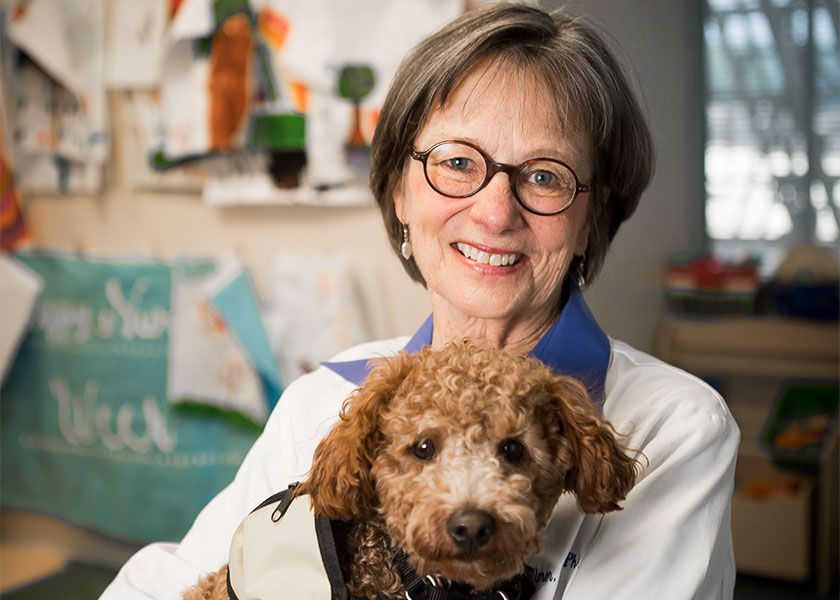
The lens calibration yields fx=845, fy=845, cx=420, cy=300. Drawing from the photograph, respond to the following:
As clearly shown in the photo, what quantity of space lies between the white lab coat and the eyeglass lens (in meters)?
0.25

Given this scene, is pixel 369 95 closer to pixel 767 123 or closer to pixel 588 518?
pixel 588 518

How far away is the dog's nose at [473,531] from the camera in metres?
0.80

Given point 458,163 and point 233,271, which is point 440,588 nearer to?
point 458,163

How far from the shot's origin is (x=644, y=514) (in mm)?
995

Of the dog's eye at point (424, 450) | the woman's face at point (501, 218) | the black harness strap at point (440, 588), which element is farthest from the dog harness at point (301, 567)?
the woman's face at point (501, 218)

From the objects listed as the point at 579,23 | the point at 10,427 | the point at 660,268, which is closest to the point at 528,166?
the point at 579,23

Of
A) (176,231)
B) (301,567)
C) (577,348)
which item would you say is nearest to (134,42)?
(176,231)

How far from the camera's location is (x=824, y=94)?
3873 millimetres

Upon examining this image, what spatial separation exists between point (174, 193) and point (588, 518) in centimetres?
223

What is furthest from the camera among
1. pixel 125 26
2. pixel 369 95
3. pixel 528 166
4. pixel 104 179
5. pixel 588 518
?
pixel 104 179

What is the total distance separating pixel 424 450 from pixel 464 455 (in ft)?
0.15

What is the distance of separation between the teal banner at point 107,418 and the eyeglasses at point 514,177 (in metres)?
1.69

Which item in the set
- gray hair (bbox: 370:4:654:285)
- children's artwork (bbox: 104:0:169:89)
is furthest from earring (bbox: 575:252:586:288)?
children's artwork (bbox: 104:0:169:89)

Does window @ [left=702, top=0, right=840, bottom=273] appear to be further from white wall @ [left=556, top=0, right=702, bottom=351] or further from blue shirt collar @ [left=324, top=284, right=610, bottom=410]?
blue shirt collar @ [left=324, top=284, right=610, bottom=410]
